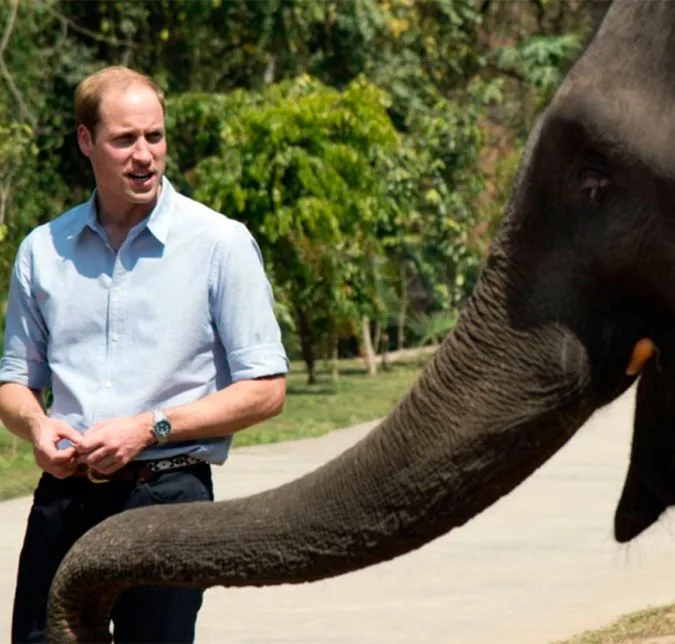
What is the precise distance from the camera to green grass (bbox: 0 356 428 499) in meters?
12.4

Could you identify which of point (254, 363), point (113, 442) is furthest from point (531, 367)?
point (113, 442)

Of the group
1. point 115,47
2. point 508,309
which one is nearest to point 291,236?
point 115,47

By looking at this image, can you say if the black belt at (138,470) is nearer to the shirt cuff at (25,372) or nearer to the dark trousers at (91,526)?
the dark trousers at (91,526)

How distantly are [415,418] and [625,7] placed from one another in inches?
38.6

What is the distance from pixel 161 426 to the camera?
5.10 m

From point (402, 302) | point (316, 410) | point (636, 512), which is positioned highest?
point (636, 512)

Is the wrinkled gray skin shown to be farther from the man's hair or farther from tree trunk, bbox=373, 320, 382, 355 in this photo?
tree trunk, bbox=373, 320, 382, 355

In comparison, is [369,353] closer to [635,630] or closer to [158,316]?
[635,630]

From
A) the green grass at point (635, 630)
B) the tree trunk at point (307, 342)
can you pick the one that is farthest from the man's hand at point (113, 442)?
the tree trunk at point (307, 342)

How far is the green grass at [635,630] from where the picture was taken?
7.65 metres

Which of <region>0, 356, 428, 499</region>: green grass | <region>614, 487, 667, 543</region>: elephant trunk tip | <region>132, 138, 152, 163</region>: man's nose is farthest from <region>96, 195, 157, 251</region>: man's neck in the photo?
<region>0, 356, 428, 499</region>: green grass

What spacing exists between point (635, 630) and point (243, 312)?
316 cm

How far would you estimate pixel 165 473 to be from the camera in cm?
522

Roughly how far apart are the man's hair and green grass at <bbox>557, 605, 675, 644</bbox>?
3279 millimetres
